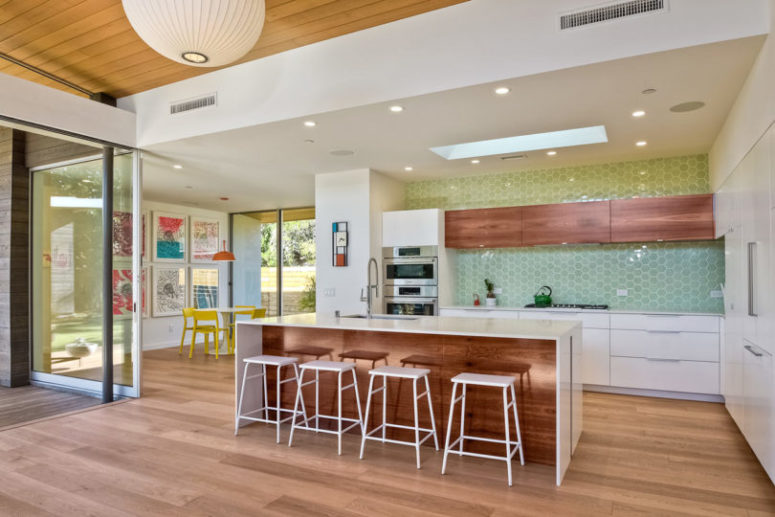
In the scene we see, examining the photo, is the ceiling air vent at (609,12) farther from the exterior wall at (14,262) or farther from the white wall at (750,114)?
the exterior wall at (14,262)

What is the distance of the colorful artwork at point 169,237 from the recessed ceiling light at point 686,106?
796 centimetres

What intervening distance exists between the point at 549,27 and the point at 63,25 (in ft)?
12.3

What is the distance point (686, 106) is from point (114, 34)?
4.63m

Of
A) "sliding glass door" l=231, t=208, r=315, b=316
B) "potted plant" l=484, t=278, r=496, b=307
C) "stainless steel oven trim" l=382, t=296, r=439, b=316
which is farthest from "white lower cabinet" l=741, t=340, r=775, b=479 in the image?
"sliding glass door" l=231, t=208, r=315, b=316

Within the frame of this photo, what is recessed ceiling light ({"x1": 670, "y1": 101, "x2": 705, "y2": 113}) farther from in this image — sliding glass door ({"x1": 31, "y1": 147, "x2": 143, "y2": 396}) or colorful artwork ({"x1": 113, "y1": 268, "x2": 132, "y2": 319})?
colorful artwork ({"x1": 113, "y1": 268, "x2": 132, "y2": 319})

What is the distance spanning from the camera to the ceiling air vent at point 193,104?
4.66m

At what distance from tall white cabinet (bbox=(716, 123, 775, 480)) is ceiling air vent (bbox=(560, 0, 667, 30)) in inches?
39.0

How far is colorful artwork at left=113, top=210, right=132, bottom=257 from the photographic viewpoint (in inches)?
207

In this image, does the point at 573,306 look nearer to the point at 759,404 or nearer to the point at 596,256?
the point at 596,256

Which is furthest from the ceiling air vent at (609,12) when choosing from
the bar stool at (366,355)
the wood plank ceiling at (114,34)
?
the bar stool at (366,355)

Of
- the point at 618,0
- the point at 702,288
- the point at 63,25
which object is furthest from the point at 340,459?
the point at 702,288

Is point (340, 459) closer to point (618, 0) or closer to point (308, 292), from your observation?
point (618, 0)

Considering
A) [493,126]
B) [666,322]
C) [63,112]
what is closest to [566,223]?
[666,322]

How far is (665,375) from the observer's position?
5.09 m
